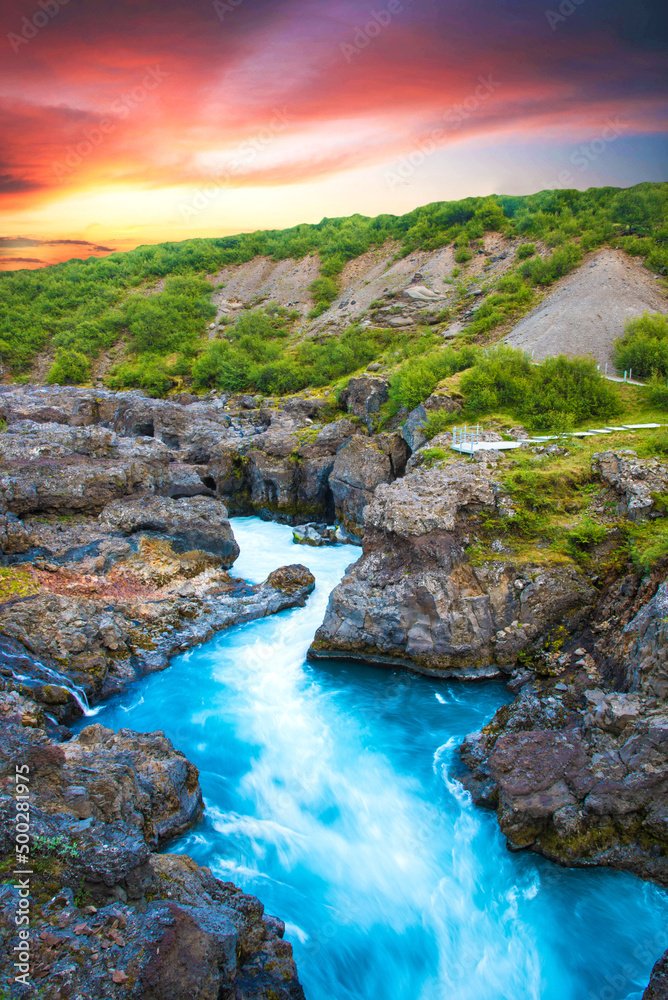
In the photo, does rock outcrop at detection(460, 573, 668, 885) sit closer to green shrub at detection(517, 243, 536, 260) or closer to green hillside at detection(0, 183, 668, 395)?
green hillside at detection(0, 183, 668, 395)

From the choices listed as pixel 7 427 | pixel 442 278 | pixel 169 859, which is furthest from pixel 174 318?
pixel 169 859

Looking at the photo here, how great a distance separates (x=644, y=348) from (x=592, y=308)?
865cm

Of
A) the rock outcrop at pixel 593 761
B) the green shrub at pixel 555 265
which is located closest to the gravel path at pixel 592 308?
the green shrub at pixel 555 265

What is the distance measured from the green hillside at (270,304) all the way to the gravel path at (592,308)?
67.2 inches

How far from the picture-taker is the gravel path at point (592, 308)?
29141 millimetres

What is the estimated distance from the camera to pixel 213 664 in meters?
14.5

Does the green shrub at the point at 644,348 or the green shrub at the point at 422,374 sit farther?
the green shrub at the point at 422,374

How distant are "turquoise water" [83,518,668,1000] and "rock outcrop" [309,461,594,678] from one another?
0.66 m

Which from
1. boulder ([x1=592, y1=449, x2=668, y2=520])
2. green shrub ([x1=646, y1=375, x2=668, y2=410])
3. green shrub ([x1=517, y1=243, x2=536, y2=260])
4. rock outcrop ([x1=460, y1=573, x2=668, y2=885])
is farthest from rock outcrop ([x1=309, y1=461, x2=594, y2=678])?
green shrub ([x1=517, y1=243, x2=536, y2=260])

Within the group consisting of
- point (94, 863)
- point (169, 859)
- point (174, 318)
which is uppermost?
point (174, 318)

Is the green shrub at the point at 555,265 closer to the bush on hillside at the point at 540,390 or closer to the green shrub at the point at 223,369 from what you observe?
the bush on hillside at the point at 540,390

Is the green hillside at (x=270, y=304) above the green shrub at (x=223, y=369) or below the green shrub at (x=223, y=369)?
above

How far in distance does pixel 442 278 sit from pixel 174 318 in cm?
3045

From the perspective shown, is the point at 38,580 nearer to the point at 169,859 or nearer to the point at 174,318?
the point at 169,859
